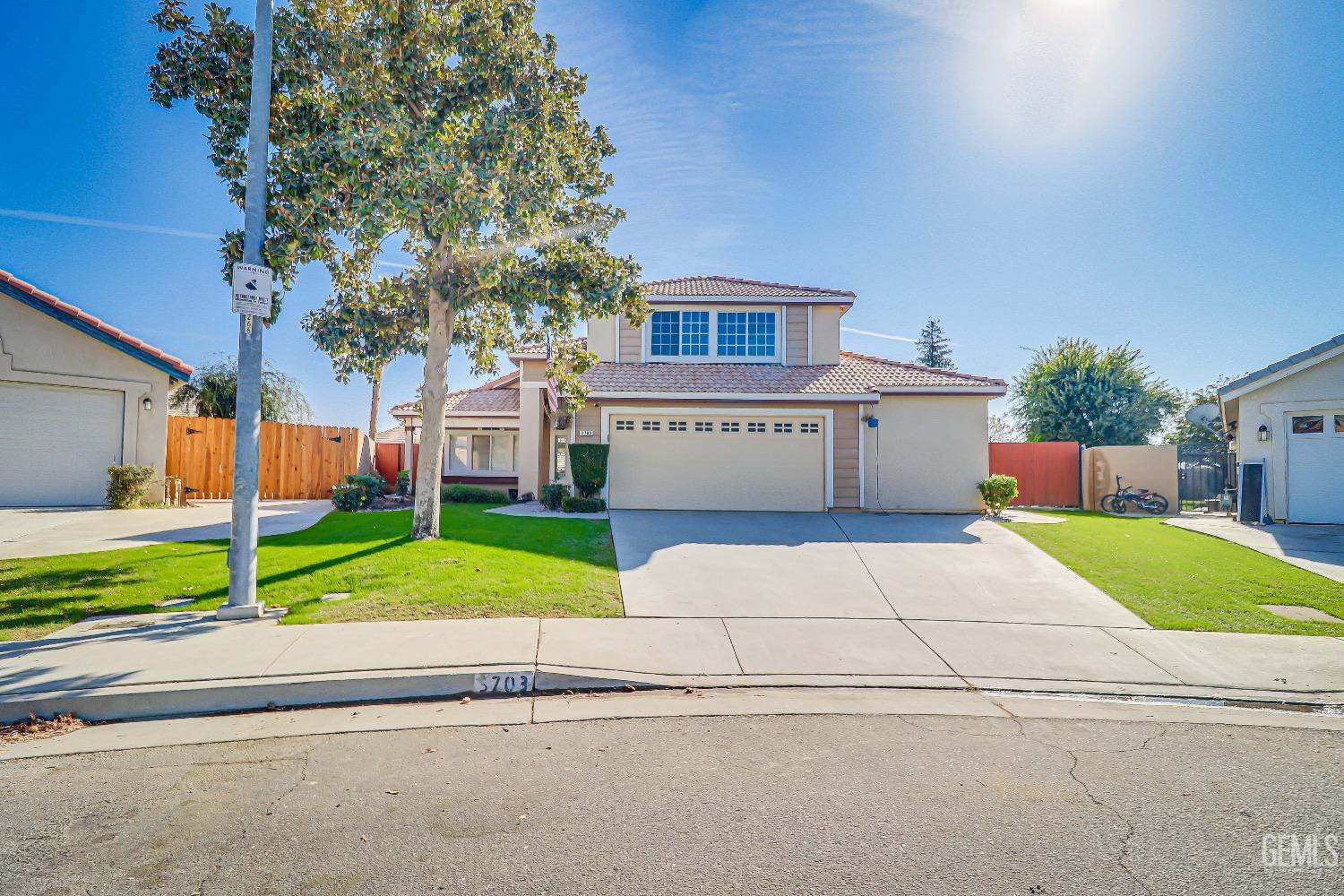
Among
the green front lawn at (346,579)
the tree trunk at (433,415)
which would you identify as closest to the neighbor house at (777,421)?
the tree trunk at (433,415)

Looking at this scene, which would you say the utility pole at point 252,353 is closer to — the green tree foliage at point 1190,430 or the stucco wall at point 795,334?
the stucco wall at point 795,334

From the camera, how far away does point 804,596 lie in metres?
7.98

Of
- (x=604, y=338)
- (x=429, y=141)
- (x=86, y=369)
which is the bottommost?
(x=86, y=369)

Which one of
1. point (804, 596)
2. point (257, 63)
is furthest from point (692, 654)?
point (257, 63)

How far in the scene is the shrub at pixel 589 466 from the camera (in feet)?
46.7

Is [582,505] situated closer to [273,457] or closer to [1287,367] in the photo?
[273,457]

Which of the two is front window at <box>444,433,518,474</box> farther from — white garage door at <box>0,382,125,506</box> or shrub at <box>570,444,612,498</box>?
white garage door at <box>0,382,125,506</box>

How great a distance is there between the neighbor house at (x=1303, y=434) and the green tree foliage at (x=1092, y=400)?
12499 millimetres

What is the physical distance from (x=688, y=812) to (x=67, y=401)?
55.0ft

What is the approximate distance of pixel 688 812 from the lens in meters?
3.18

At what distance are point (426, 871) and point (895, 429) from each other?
47.1 ft

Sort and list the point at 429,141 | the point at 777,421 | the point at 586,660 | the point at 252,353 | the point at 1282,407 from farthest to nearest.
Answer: the point at 777,421, the point at 1282,407, the point at 429,141, the point at 252,353, the point at 586,660

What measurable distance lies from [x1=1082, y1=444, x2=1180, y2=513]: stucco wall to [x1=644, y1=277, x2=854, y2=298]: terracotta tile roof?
9.55 m
